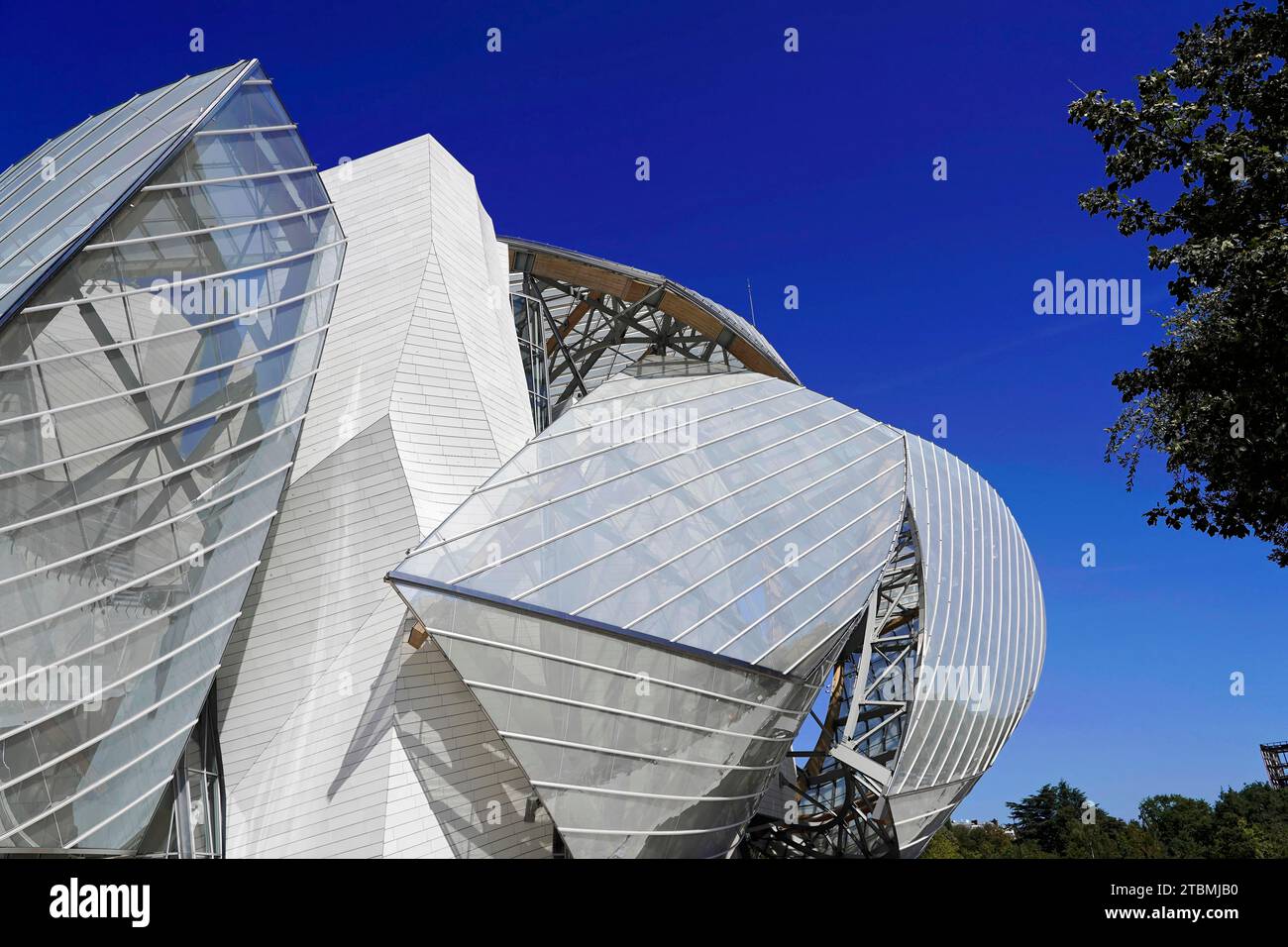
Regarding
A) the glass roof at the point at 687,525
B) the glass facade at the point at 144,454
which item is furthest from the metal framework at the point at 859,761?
the glass facade at the point at 144,454

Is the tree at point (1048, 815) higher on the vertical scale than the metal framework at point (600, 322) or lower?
lower

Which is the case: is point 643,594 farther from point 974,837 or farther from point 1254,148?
point 974,837

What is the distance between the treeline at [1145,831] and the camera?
87.3m

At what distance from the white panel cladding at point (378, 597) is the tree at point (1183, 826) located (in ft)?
305

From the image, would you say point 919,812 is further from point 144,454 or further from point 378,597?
point 144,454

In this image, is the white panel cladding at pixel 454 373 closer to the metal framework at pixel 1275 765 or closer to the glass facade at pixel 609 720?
the glass facade at pixel 609 720

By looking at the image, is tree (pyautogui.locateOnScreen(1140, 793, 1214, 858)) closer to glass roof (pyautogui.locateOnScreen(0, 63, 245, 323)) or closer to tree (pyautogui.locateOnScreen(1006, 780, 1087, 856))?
tree (pyautogui.locateOnScreen(1006, 780, 1087, 856))

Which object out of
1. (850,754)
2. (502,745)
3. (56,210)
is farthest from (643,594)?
(850,754)

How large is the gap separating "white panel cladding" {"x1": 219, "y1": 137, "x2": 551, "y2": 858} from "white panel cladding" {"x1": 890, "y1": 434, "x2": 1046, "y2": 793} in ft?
45.1

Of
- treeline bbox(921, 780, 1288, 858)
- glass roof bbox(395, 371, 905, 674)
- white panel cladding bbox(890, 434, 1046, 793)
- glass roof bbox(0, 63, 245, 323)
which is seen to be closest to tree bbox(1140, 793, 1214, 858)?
treeline bbox(921, 780, 1288, 858)

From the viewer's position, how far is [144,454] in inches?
625

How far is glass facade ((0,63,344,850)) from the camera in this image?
45.5 ft

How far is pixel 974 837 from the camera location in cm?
10794
